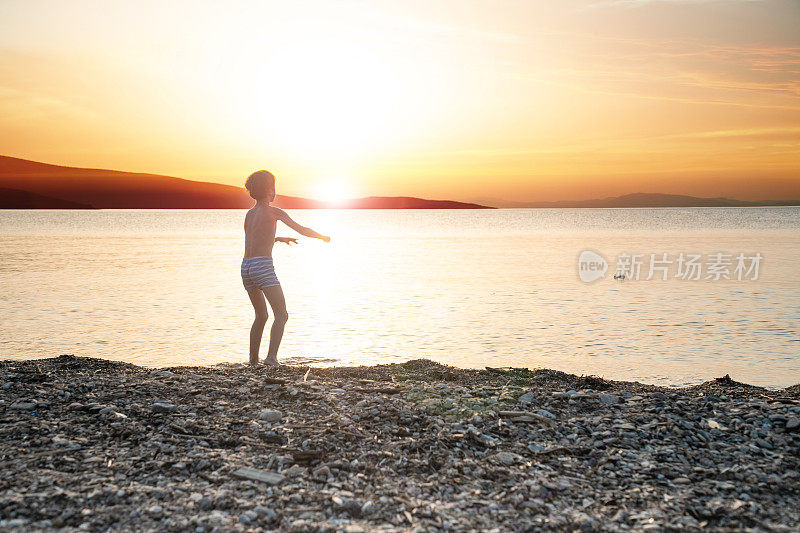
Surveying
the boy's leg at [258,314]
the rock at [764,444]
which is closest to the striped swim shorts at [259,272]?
the boy's leg at [258,314]

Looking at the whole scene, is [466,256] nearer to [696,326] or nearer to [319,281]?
[319,281]

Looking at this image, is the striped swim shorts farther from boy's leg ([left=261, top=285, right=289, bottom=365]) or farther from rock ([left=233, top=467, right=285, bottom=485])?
rock ([left=233, top=467, right=285, bottom=485])

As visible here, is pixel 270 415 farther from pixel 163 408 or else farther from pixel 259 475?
pixel 259 475

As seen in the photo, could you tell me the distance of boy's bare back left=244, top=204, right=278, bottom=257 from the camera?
916cm

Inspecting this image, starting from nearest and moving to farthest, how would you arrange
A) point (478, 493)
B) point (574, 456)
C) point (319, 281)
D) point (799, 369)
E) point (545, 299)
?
point (478, 493) → point (574, 456) → point (799, 369) → point (545, 299) → point (319, 281)

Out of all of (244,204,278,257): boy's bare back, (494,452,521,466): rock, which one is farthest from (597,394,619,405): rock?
(244,204,278,257): boy's bare back

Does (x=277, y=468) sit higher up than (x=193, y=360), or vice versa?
(x=277, y=468)

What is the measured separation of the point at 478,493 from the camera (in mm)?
5043

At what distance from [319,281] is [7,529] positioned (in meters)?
22.3

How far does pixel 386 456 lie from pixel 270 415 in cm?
156

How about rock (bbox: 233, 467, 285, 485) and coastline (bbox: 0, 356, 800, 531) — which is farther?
rock (bbox: 233, 467, 285, 485)

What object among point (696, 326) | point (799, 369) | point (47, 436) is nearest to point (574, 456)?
point (47, 436)

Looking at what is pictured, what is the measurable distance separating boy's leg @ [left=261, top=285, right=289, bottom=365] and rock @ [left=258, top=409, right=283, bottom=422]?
256 centimetres

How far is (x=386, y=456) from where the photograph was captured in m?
5.68
